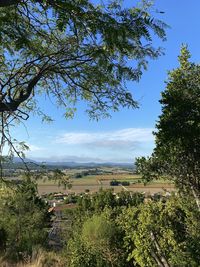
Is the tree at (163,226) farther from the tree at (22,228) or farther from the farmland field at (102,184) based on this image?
the tree at (22,228)

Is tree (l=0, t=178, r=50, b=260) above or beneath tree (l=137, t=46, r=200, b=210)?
beneath

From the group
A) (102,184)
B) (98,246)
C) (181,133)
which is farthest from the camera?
(98,246)

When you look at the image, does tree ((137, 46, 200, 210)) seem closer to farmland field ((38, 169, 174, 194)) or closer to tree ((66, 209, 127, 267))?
farmland field ((38, 169, 174, 194))

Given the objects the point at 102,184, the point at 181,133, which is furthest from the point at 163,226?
the point at 102,184

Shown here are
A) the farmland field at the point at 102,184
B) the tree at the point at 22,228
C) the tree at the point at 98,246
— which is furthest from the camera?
the tree at the point at 22,228

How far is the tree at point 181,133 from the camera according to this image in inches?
520

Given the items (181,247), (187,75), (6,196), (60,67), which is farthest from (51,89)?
→ (187,75)

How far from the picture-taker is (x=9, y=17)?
4.17 metres

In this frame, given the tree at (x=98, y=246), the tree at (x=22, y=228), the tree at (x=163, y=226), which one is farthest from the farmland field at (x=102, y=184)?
the tree at (x=22, y=228)

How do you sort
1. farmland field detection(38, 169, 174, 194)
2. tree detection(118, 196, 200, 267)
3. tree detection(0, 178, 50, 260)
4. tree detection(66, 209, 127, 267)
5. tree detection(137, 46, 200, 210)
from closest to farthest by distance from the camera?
farmland field detection(38, 169, 174, 194), tree detection(118, 196, 200, 267), tree detection(137, 46, 200, 210), tree detection(66, 209, 127, 267), tree detection(0, 178, 50, 260)

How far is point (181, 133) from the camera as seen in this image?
43.4 ft

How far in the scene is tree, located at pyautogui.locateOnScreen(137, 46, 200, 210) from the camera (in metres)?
13.2

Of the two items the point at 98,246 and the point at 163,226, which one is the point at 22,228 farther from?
the point at 163,226

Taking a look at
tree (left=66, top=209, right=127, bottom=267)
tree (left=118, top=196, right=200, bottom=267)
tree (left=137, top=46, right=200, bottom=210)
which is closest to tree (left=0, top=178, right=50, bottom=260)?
tree (left=66, top=209, right=127, bottom=267)
